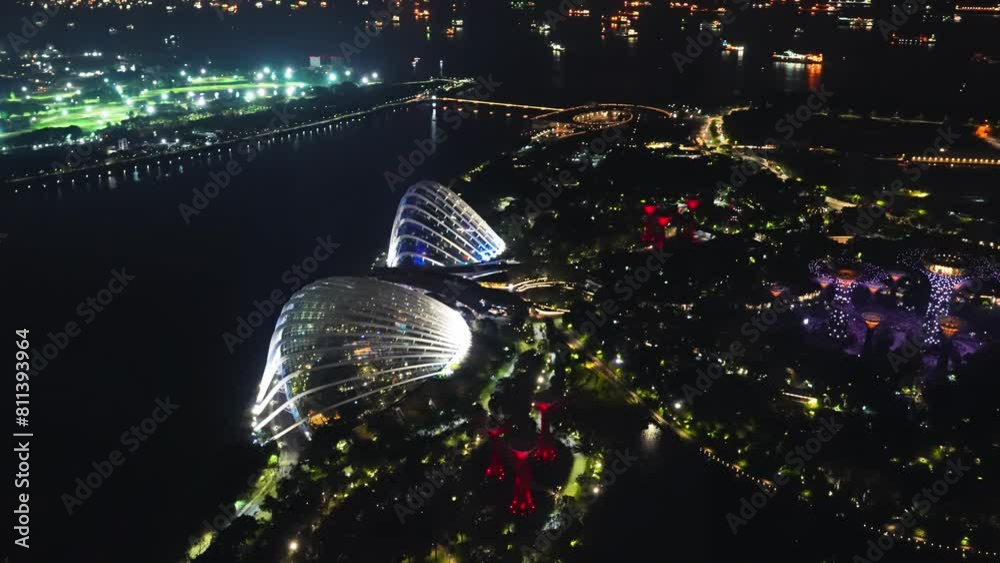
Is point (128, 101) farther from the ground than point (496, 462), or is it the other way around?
point (128, 101)

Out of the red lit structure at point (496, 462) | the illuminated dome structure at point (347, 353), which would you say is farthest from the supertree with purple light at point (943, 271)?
the illuminated dome structure at point (347, 353)

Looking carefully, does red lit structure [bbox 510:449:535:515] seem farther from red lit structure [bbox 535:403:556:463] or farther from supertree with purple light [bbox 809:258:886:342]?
supertree with purple light [bbox 809:258:886:342]

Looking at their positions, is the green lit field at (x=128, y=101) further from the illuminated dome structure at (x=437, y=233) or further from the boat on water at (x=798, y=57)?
the boat on water at (x=798, y=57)

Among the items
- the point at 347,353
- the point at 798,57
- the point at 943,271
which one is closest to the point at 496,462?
the point at 347,353

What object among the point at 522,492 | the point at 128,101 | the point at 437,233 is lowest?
the point at 522,492

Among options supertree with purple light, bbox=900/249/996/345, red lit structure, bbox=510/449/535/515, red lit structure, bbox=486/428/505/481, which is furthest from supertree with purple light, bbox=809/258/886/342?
red lit structure, bbox=510/449/535/515

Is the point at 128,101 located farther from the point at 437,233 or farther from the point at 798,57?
the point at 798,57
